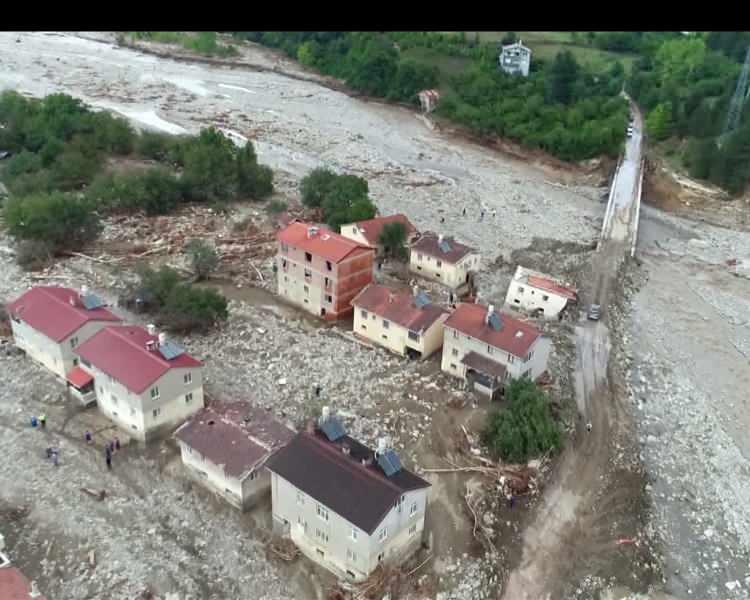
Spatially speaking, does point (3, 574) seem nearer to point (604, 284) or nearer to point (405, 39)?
point (604, 284)

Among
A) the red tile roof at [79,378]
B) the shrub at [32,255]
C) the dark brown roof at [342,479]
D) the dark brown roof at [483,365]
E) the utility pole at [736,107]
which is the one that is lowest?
the shrub at [32,255]

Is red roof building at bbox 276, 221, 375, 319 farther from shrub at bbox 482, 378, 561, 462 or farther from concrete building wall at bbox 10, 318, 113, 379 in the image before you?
shrub at bbox 482, 378, 561, 462

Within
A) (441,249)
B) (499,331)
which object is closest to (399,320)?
(499,331)

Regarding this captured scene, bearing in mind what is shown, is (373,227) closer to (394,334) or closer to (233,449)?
(394,334)

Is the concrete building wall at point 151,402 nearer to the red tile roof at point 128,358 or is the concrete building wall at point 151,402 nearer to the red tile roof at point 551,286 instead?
the red tile roof at point 128,358

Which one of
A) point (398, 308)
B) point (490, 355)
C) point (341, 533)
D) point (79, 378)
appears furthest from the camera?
point (398, 308)

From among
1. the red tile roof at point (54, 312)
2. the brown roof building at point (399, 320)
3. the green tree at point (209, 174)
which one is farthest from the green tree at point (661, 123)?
the red tile roof at point (54, 312)
